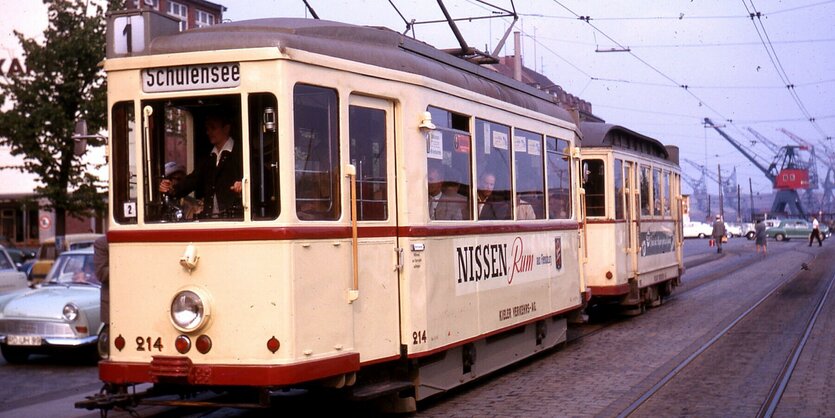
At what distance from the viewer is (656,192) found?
19.3m

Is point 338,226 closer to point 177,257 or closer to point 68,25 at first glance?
point 177,257

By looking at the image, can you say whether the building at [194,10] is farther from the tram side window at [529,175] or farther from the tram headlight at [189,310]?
the tram headlight at [189,310]

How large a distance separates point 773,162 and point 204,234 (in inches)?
5103

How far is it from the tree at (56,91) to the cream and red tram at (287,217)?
19616mm

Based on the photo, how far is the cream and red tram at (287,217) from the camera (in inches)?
284

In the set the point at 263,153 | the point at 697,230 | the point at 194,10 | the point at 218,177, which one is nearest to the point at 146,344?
the point at 218,177

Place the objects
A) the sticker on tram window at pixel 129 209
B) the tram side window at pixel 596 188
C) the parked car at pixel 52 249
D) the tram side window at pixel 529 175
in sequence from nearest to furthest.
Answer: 1. the sticker on tram window at pixel 129 209
2. the tram side window at pixel 529 175
3. the tram side window at pixel 596 188
4. the parked car at pixel 52 249

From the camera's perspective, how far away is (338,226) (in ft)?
25.3

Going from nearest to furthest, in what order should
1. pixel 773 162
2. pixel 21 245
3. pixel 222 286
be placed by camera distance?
pixel 222 286, pixel 21 245, pixel 773 162

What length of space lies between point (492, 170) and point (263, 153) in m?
3.29

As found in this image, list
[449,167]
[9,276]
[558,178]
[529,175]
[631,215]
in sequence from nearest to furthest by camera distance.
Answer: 1. [449,167]
2. [529,175]
3. [558,178]
4. [9,276]
5. [631,215]

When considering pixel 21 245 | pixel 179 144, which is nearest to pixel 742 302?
pixel 179 144

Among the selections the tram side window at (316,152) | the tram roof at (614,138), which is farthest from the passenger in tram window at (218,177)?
the tram roof at (614,138)

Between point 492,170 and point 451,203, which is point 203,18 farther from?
point 451,203
